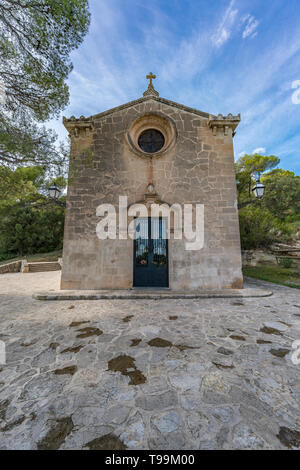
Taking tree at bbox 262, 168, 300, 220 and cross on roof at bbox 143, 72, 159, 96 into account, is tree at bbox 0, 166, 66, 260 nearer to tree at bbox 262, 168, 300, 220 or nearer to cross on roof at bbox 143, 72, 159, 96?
cross on roof at bbox 143, 72, 159, 96

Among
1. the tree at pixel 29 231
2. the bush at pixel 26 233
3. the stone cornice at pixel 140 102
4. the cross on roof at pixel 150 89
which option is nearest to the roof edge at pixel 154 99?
the stone cornice at pixel 140 102

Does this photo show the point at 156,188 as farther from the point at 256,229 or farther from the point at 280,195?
the point at 280,195

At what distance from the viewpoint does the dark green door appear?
6.55 meters

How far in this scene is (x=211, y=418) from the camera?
151 cm

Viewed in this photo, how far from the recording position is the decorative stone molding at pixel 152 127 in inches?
267

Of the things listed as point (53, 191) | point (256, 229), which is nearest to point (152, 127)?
→ point (53, 191)

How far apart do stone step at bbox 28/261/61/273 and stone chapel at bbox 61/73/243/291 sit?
28.2 feet

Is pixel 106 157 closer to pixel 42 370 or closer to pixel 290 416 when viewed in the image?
pixel 42 370

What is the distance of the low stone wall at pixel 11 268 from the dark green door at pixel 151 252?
1156 centimetres

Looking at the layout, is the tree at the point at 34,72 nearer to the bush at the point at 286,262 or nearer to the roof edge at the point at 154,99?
the roof edge at the point at 154,99

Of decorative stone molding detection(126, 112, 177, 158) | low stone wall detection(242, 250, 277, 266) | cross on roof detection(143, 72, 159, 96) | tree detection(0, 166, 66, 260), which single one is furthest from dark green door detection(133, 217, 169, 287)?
tree detection(0, 166, 66, 260)

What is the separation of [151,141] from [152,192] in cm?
230

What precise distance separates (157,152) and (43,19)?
13.9ft

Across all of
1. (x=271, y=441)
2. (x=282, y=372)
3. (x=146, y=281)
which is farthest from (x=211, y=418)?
(x=146, y=281)
